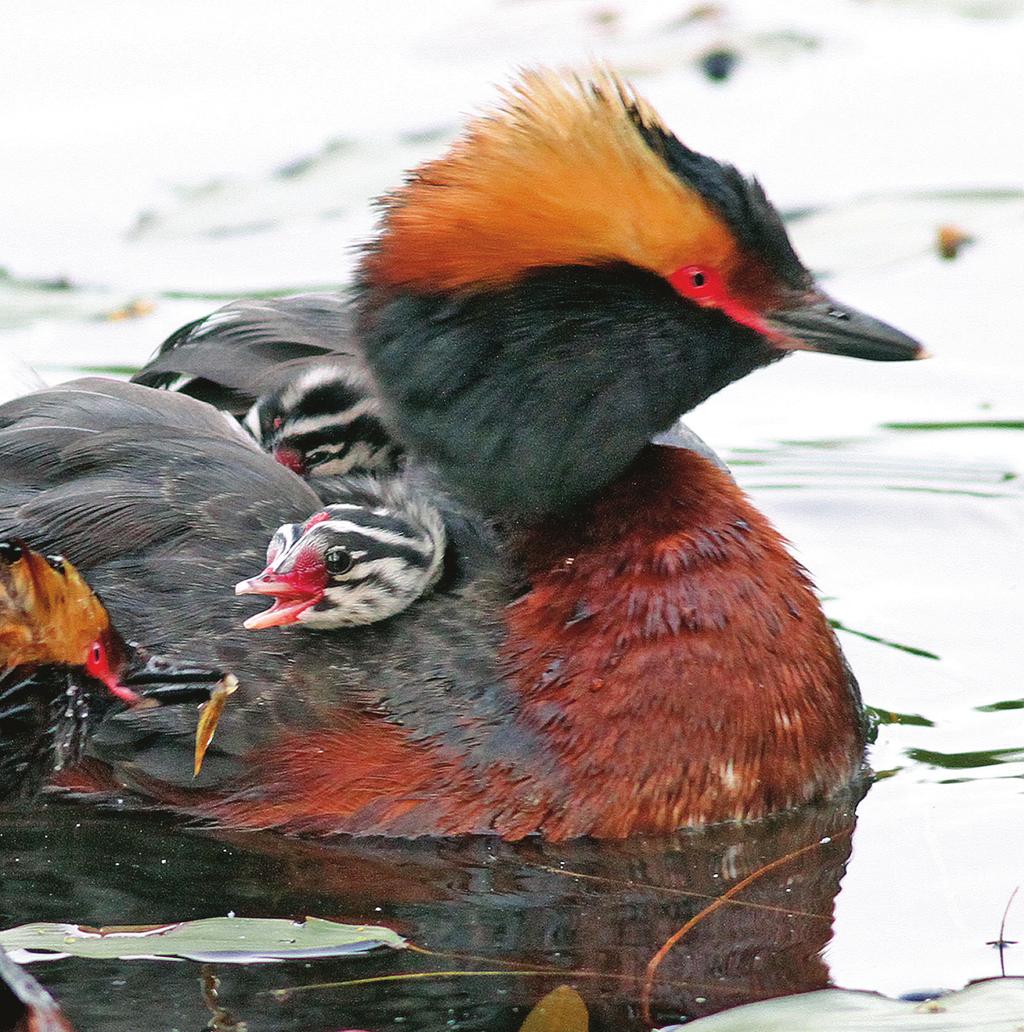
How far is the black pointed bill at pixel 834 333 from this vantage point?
20.5ft

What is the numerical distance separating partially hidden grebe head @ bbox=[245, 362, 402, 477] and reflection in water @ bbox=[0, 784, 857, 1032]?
4.59ft

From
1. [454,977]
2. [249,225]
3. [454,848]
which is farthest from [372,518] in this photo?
[249,225]

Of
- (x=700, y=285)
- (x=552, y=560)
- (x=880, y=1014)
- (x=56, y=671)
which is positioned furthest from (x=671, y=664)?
(x=56, y=671)

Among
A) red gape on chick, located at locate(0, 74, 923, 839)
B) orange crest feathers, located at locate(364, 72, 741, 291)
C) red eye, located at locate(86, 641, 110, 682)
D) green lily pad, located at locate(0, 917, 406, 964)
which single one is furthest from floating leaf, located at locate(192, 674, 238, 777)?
orange crest feathers, located at locate(364, 72, 741, 291)

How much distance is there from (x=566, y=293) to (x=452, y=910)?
1.60 meters

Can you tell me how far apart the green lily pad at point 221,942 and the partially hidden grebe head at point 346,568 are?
840mm

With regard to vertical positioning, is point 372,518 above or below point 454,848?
above

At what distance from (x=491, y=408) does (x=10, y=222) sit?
501 centimetres

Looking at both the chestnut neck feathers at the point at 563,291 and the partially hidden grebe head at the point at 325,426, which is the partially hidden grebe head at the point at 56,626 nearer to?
the chestnut neck feathers at the point at 563,291

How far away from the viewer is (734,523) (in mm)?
6406

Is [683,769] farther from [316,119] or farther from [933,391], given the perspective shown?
[316,119]

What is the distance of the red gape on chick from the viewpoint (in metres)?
6.09

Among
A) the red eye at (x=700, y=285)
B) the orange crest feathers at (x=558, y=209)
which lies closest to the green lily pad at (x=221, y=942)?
the orange crest feathers at (x=558, y=209)

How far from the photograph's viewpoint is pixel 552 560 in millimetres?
6297
